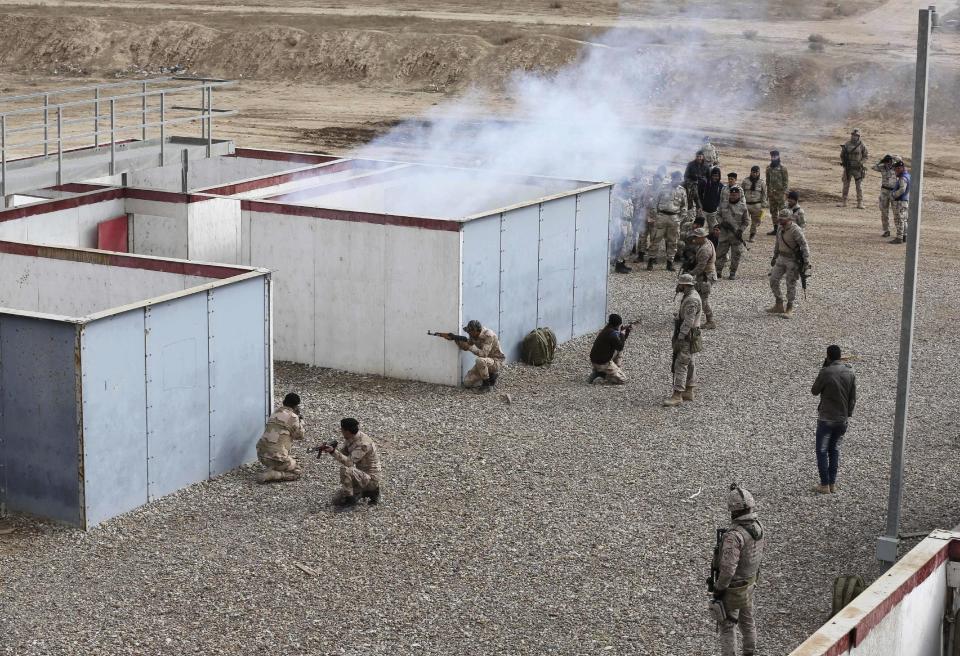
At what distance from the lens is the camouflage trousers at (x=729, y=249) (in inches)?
992

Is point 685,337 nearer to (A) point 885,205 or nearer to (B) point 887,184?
(B) point 887,184

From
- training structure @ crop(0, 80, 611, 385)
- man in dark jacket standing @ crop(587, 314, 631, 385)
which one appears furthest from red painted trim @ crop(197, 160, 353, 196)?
man in dark jacket standing @ crop(587, 314, 631, 385)

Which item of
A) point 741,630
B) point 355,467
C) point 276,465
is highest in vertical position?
point 355,467

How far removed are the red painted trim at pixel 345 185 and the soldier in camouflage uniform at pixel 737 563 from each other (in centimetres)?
1152

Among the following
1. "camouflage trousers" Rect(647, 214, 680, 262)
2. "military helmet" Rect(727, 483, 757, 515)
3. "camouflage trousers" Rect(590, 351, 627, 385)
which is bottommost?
"camouflage trousers" Rect(590, 351, 627, 385)

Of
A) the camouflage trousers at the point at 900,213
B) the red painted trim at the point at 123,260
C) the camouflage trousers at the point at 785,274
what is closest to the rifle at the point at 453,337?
the red painted trim at the point at 123,260

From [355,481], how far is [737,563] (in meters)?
4.78

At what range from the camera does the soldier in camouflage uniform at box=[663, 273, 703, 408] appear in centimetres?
1784

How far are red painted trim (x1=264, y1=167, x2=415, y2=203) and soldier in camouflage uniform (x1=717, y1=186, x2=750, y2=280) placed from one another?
216 inches

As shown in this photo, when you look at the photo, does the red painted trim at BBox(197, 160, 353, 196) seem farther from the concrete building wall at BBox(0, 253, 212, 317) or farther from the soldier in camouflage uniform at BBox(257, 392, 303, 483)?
the soldier in camouflage uniform at BBox(257, 392, 303, 483)

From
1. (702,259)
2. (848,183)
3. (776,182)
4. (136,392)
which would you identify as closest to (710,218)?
(776,182)

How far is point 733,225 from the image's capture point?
25.0 metres

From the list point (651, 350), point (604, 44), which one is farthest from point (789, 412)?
point (604, 44)

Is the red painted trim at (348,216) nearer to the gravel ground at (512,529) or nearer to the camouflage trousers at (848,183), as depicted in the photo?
the gravel ground at (512,529)
